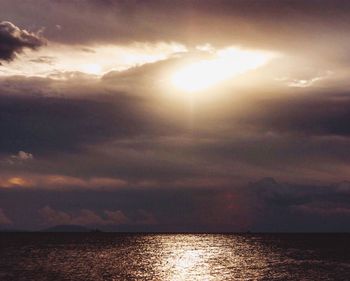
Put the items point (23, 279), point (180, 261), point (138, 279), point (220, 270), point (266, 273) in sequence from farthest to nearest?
1. point (180, 261)
2. point (220, 270)
3. point (266, 273)
4. point (138, 279)
5. point (23, 279)

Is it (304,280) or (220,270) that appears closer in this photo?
(304,280)

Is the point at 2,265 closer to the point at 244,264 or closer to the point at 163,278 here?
the point at 163,278

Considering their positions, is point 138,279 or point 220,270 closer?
point 138,279

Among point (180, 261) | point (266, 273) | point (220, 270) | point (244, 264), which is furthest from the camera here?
point (180, 261)

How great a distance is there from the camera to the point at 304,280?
91.1 meters

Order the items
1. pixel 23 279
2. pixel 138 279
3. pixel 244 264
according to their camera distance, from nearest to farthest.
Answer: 1. pixel 23 279
2. pixel 138 279
3. pixel 244 264

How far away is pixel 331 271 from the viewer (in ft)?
353

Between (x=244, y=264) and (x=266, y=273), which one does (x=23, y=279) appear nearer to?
(x=266, y=273)

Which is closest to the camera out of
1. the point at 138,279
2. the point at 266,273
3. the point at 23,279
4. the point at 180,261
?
the point at 23,279

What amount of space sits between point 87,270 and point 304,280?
44.6 m

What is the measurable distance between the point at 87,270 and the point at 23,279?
20806 millimetres

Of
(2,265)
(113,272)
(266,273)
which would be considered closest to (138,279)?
(113,272)

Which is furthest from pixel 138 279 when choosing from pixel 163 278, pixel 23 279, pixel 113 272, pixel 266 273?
pixel 266 273

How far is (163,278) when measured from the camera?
9606 cm
